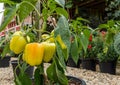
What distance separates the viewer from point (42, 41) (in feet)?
3.24

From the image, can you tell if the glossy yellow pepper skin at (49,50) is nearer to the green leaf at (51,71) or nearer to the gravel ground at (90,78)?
the green leaf at (51,71)

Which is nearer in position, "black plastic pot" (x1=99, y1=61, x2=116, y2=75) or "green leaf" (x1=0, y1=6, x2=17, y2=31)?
"green leaf" (x1=0, y1=6, x2=17, y2=31)

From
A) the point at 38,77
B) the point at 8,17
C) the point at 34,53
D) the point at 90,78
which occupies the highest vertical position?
the point at 8,17

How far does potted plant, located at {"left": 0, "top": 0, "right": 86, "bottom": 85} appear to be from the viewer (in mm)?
804

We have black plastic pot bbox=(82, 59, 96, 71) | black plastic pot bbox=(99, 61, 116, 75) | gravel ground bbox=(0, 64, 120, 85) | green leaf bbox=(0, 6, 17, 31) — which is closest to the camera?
green leaf bbox=(0, 6, 17, 31)

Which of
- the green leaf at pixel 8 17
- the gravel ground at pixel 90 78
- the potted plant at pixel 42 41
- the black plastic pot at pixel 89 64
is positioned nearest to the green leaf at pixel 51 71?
the potted plant at pixel 42 41

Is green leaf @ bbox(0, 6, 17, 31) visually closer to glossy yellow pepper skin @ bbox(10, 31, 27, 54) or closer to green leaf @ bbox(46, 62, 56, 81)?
glossy yellow pepper skin @ bbox(10, 31, 27, 54)

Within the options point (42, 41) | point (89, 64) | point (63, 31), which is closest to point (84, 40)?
point (42, 41)

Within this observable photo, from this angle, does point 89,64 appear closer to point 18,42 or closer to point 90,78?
point 90,78

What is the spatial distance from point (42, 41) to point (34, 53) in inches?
3.5

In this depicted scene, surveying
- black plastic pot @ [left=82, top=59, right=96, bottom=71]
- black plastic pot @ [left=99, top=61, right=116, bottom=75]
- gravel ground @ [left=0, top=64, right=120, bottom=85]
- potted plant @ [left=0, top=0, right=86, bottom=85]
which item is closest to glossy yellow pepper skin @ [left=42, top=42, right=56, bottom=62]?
A: potted plant @ [left=0, top=0, right=86, bottom=85]

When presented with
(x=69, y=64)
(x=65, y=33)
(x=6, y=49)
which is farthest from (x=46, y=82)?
(x=69, y=64)

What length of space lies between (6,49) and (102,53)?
3.39m

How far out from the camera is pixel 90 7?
7965 mm
